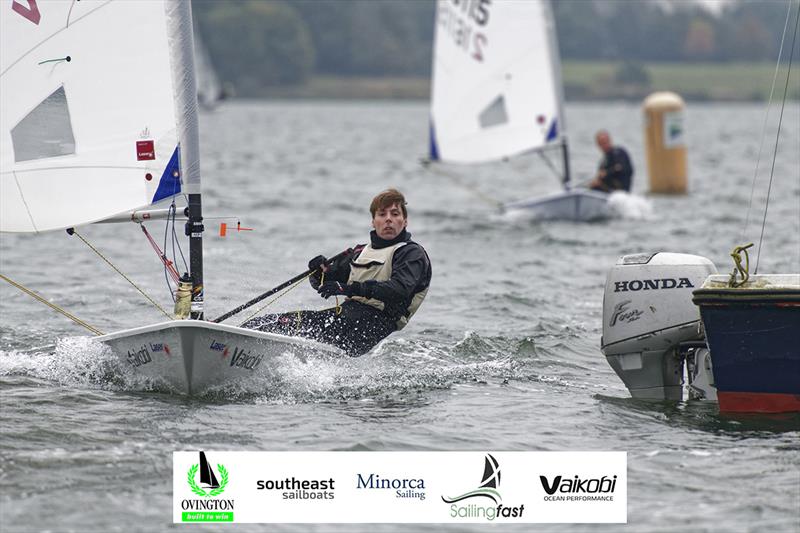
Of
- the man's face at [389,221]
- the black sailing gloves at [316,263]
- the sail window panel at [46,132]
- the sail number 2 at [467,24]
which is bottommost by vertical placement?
the black sailing gloves at [316,263]

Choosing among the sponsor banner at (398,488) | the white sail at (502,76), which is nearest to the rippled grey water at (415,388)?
the sponsor banner at (398,488)

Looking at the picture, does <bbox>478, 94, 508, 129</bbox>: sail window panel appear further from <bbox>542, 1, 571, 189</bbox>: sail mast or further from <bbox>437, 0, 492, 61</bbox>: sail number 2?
<bbox>542, 1, 571, 189</bbox>: sail mast

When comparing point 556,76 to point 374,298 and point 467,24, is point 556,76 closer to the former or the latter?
point 467,24

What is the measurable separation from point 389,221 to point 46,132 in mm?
1964

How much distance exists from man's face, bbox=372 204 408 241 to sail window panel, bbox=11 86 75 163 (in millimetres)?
1740

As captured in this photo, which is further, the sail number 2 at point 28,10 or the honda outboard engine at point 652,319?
the sail number 2 at point 28,10

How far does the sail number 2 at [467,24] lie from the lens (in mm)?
17531

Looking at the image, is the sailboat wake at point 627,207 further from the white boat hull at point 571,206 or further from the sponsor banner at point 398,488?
the sponsor banner at point 398,488

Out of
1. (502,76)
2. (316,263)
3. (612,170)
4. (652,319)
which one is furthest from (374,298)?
(612,170)

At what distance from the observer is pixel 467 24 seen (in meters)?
17.7

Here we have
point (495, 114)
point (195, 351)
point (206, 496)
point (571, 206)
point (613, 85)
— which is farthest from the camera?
point (613, 85)

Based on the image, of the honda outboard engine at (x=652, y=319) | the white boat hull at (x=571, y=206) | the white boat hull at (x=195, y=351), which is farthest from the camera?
the white boat hull at (x=571, y=206)

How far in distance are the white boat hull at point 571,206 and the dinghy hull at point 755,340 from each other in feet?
34.7

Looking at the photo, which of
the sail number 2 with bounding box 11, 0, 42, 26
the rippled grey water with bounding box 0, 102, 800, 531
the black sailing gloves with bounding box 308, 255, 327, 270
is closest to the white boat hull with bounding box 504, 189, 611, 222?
the rippled grey water with bounding box 0, 102, 800, 531
